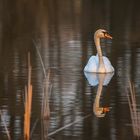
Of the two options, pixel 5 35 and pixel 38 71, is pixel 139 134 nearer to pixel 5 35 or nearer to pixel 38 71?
pixel 38 71

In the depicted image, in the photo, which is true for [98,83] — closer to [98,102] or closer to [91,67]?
[91,67]

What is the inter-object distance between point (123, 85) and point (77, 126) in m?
3.17

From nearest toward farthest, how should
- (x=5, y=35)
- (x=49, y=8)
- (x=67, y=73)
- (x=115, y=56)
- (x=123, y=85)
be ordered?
1. (x=123, y=85)
2. (x=67, y=73)
3. (x=115, y=56)
4. (x=5, y=35)
5. (x=49, y=8)

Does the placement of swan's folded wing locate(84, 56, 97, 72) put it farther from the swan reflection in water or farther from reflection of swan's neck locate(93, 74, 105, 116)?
reflection of swan's neck locate(93, 74, 105, 116)

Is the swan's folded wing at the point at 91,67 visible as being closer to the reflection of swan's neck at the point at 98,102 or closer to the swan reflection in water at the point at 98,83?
the swan reflection in water at the point at 98,83

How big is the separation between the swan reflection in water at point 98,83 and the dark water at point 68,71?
0.08 meters

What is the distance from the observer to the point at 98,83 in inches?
520

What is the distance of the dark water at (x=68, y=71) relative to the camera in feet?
31.5

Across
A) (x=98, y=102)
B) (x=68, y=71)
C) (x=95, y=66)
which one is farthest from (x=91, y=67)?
(x=98, y=102)

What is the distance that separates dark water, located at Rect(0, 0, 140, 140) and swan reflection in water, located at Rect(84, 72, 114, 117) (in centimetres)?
8

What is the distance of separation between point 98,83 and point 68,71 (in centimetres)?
121

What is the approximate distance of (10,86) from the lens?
12680mm

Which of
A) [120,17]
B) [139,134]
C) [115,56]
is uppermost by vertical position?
[120,17]

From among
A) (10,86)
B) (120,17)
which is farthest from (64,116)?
(120,17)
